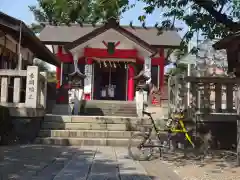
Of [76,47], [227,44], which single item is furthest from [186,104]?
[76,47]

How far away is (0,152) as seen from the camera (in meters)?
8.23

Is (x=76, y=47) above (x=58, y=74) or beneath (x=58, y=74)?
above

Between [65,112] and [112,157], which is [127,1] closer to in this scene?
[112,157]

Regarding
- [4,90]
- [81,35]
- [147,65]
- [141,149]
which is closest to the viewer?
[141,149]

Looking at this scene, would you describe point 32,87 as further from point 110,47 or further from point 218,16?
point 110,47

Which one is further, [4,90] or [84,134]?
[84,134]

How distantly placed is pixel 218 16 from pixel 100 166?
4307mm

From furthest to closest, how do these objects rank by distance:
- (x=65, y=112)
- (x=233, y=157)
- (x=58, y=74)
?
1. (x=58, y=74)
2. (x=65, y=112)
3. (x=233, y=157)

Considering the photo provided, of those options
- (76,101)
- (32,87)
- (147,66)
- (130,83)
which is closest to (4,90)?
(32,87)

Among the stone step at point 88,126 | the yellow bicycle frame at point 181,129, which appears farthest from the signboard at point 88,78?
the yellow bicycle frame at point 181,129

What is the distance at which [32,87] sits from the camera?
10430mm

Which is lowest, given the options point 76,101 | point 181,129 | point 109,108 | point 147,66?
point 181,129

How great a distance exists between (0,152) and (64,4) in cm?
412

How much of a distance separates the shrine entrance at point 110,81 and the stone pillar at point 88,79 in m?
0.98
